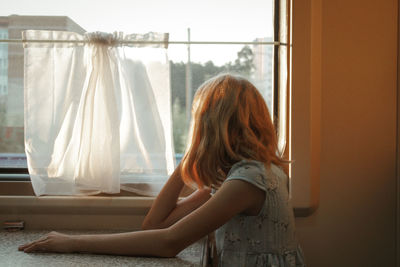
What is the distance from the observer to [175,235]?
104 centimetres

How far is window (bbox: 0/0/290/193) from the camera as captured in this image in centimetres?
157

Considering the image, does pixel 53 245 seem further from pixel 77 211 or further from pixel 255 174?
pixel 255 174

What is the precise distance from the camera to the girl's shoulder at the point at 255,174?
40.4 inches

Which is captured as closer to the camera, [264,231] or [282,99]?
[264,231]

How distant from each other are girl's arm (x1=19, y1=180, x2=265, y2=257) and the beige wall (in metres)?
0.58

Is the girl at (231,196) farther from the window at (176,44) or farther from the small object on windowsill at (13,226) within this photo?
the window at (176,44)

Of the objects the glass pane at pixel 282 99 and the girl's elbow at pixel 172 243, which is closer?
the girl's elbow at pixel 172 243

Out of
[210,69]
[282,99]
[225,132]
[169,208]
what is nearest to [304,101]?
[282,99]

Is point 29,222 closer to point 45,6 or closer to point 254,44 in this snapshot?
point 45,6

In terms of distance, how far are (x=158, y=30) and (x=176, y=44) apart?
9 cm

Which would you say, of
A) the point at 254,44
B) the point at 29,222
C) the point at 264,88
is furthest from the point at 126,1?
the point at 29,222

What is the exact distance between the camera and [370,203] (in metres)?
1.53

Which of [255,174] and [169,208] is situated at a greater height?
[255,174]

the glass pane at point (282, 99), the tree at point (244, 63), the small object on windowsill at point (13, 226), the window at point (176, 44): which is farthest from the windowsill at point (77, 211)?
the tree at point (244, 63)
